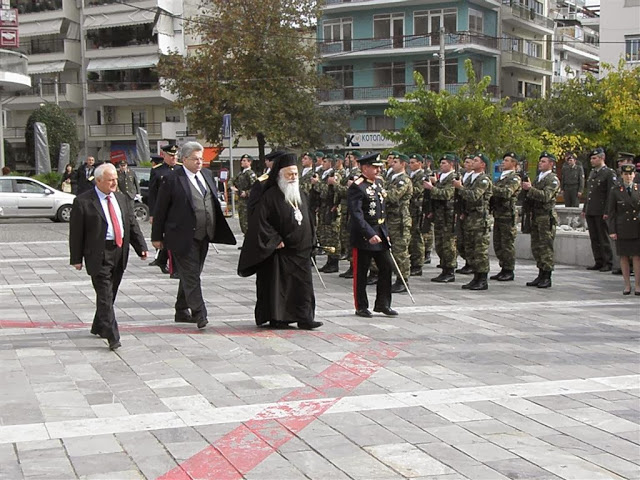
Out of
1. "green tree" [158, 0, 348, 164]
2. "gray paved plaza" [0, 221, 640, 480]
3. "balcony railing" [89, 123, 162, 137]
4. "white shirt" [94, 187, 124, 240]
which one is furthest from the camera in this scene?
"balcony railing" [89, 123, 162, 137]

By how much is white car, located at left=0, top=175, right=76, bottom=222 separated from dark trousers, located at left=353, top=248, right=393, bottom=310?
18796 mm

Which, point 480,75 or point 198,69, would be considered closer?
point 198,69

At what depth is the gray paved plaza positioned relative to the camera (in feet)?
17.3

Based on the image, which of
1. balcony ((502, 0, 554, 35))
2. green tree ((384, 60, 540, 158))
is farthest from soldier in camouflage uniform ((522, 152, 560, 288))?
balcony ((502, 0, 554, 35))

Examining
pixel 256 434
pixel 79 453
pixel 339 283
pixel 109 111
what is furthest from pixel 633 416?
pixel 109 111

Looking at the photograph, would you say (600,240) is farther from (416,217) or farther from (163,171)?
(163,171)

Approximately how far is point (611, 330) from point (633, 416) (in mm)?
3622

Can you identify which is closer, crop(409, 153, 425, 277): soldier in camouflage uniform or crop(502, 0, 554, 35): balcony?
crop(409, 153, 425, 277): soldier in camouflage uniform

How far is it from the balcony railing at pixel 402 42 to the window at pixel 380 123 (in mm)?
4063

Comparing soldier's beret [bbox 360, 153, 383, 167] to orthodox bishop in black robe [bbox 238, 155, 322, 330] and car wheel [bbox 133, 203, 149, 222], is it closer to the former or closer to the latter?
orthodox bishop in black robe [bbox 238, 155, 322, 330]

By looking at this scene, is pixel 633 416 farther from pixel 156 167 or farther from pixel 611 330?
pixel 156 167

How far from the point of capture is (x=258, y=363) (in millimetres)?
7875

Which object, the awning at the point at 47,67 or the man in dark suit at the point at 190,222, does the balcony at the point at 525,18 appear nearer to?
the awning at the point at 47,67

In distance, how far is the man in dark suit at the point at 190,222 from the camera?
31.1 ft
